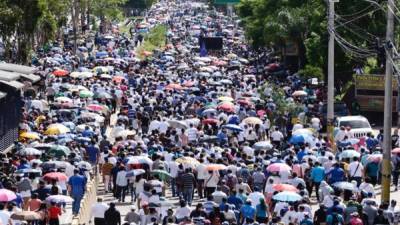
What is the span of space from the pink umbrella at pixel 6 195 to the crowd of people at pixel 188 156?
0.03 meters

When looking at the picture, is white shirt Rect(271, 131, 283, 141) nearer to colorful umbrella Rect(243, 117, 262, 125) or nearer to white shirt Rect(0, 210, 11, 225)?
colorful umbrella Rect(243, 117, 262, 125)

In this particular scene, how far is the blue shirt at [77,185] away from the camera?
1152 inches

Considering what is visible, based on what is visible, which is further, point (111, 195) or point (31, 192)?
point (111, 195)

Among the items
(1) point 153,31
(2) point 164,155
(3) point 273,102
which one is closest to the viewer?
(2) point 164,155

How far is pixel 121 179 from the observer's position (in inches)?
1253

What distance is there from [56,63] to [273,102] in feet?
75.7

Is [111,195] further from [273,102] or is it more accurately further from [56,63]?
[56,63]

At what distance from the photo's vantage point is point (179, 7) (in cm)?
19350

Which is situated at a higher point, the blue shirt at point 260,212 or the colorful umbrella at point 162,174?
the colorful umbrella at point 162,174

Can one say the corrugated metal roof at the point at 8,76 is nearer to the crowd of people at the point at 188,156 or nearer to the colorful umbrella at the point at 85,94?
the crowd of people at the point at 188,156

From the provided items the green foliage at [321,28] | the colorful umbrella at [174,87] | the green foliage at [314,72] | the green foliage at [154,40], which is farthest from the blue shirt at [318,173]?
the green foliage at [154,40]

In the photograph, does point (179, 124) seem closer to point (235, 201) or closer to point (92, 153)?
point (92, 153)

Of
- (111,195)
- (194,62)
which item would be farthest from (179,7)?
(111,195)

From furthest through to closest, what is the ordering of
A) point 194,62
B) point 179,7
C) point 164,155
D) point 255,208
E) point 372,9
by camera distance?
point 179,7 → point 194,62 → point 372,9 → point 164,155 → point 255,208
